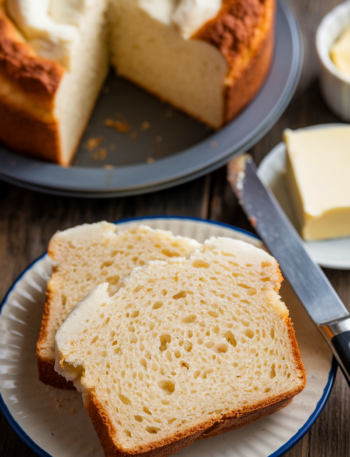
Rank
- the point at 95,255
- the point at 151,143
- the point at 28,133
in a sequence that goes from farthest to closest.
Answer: the point at 151,143 < the point at 28,133 < the point at 95,255

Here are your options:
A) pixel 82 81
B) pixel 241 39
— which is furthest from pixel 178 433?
pixel 82 81

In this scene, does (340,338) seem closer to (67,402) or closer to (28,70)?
(67,402)

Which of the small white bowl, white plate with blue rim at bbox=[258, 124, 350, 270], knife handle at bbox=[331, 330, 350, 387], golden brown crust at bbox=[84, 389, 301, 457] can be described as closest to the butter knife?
knife handle at bbox=[331, 330, 350, 387]

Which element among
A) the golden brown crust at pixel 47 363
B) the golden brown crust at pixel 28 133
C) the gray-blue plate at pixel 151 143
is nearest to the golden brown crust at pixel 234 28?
the gray-blue plate at pixel 151 143

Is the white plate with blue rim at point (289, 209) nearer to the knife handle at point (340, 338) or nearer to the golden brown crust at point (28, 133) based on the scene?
the knife handle at point (340, 338)

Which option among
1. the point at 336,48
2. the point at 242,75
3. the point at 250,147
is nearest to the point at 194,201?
the point at 250,147

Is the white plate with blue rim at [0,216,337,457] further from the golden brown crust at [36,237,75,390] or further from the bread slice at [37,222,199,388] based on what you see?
the bread slice at [37,222,199,388]

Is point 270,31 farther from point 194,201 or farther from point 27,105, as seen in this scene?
point 27,105
